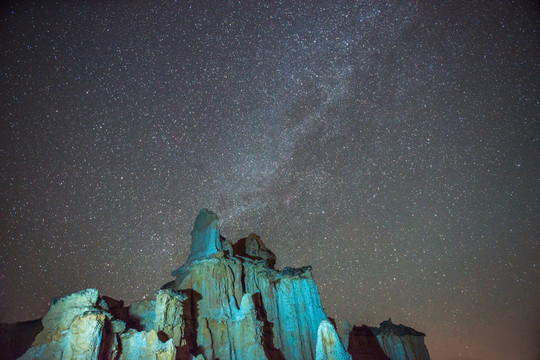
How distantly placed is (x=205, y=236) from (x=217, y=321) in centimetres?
869

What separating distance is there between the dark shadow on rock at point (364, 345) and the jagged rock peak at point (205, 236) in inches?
831

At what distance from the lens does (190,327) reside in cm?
2664

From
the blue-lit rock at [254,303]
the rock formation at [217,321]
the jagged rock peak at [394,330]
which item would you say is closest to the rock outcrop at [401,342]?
the jagged rock peak at [394,330]

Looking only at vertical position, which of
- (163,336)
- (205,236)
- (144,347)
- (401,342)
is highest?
(205,236)

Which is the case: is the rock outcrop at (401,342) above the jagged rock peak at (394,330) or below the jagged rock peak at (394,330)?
below

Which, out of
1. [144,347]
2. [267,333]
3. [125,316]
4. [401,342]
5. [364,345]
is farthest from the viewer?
[364,345]

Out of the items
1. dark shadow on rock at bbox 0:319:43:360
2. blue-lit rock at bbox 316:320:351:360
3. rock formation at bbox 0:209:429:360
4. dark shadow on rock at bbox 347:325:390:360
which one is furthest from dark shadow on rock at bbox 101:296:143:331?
dark shadow on rock at bbox 347:325:390:360

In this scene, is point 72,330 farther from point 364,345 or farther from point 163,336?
point 364,345

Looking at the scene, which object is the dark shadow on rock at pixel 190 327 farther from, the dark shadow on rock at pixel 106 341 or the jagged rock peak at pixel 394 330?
the jagged rock peak at pixel 394 330

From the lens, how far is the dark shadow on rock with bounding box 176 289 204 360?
2345 cm

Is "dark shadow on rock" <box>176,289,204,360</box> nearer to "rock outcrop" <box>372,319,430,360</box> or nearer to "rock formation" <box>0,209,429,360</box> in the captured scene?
"rock formation" <box>0,209,429,360</box>

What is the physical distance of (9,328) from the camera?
30188mm

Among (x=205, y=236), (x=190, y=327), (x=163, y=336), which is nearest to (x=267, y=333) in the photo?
(x=190, y=327)

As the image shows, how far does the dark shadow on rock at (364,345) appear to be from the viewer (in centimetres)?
3812
